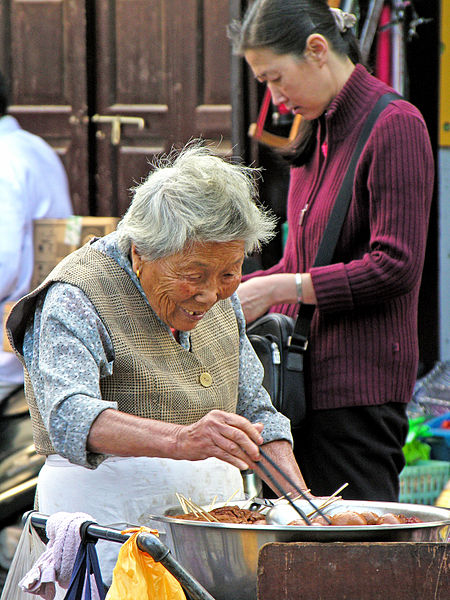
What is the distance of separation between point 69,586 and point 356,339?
122cm

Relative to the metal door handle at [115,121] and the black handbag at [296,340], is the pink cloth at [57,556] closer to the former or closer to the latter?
the black handbag at [296,340]

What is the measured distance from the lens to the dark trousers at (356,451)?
8.52 feet

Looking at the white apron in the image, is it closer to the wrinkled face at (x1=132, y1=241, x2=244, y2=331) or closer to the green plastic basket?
the wrinkled face at (x1=132, y1=241, x2=244, y2=331)

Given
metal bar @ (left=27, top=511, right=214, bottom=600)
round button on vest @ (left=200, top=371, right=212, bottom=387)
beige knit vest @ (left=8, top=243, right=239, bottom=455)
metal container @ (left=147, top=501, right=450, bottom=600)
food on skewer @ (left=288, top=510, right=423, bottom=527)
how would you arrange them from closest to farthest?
1. metal bar @ (left=27, top=511, right=214, bottom=600)
2. metal container @ (left=147, top=501, right=450, bottom=600)
3. food on skewer @ (left=288, top=510, right=423, bottom=527)
4. beige knit vest @ (left=8, top=243, right=239, bottom=455)
5. round button on vest @ (left=200, top=371, right=212, bottom=387)

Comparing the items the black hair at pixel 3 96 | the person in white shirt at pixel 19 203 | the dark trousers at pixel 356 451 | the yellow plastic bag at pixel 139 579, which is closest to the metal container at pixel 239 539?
the yellow plastic bag at pixel 139 579

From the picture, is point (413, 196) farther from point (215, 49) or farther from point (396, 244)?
point (215, 49)

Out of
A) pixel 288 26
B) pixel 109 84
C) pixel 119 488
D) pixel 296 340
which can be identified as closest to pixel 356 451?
Result: pixel 296 340

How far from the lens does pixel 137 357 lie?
2055 millimetres

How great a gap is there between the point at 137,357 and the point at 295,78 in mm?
1069

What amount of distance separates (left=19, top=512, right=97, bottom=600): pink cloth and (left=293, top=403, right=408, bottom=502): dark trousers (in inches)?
42.4

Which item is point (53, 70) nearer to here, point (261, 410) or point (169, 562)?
point (261, 410)

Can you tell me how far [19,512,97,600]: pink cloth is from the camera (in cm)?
163

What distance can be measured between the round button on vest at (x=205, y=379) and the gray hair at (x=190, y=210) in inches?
11.8

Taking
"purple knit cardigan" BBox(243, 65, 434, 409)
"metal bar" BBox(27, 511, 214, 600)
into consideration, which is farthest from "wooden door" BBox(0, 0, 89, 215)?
"metal bar" BBox(27, 511, 214, 600)
